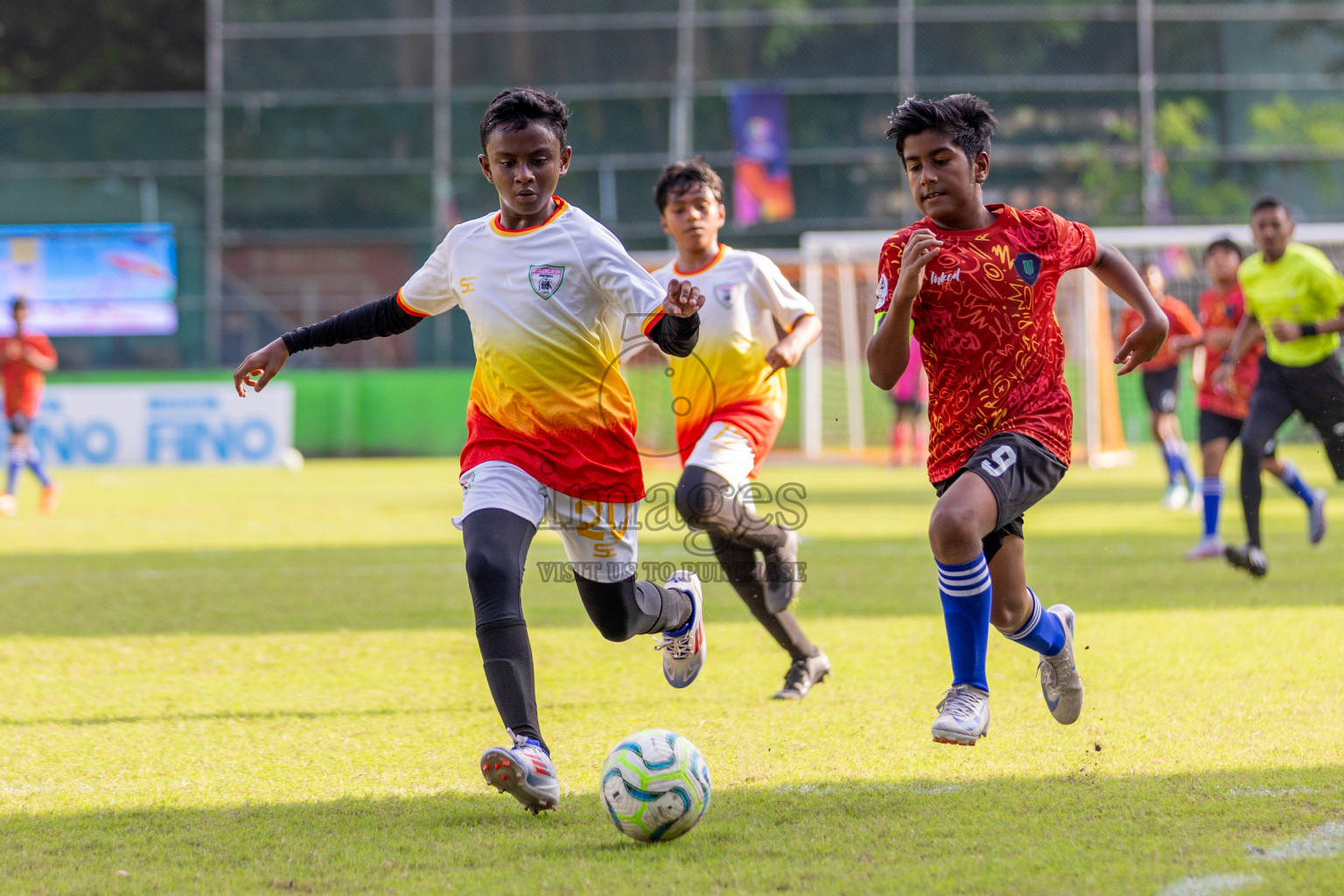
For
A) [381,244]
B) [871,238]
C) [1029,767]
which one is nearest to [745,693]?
[1029,767]

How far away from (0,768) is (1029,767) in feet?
9.92

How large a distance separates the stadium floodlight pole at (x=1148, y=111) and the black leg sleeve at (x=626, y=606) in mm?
23267

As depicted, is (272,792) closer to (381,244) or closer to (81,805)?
(81,805)

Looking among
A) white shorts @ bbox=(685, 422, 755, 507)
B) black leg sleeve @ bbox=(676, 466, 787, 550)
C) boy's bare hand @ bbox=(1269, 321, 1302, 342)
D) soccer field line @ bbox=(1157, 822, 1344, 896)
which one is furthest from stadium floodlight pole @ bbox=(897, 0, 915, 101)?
soccer field line @ bbox=(1157, 822, 1344, 896)

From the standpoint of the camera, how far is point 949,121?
4.24 metres

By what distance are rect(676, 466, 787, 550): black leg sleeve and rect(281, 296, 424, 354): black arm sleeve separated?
1.37m

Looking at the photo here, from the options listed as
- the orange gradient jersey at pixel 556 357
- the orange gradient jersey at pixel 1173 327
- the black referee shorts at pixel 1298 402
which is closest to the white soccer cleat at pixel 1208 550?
the black referee shorts at pixel 1298 402

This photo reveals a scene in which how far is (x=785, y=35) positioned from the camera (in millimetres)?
27391

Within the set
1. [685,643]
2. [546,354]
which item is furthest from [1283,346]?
[546,354]

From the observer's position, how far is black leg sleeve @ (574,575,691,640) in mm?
4402

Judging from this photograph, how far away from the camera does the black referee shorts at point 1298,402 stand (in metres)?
8.18

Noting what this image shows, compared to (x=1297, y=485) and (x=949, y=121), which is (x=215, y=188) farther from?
(x=949, y=121)

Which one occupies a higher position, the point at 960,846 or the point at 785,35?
the point at 785,35

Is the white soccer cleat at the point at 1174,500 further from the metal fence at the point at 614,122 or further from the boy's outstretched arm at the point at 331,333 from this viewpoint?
the metal fence at the point at 614,122
